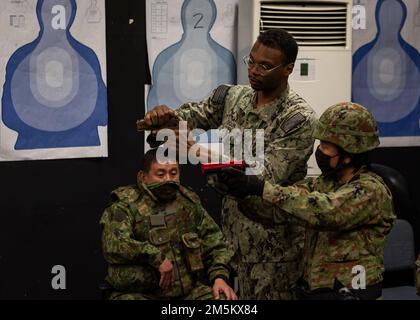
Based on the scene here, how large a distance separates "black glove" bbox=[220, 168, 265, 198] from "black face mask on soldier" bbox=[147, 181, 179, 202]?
64 cm

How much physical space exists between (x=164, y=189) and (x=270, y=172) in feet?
1.63

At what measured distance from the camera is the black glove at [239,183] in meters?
2.80

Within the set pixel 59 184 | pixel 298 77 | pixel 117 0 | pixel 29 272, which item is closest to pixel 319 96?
pixel 298 77

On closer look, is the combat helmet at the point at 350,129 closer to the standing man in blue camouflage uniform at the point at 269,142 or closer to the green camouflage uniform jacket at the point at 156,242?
the standing man in blue camouflage uniform at the point at 269,142

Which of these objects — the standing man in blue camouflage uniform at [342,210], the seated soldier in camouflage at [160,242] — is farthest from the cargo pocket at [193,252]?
the standing man in blue camouflage uniform at [342,210]

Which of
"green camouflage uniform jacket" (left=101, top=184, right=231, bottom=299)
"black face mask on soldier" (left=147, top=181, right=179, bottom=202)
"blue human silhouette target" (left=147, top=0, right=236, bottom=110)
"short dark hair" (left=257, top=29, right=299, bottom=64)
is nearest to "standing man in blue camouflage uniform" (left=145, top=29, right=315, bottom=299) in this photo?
"short dark hair" (left=257, top=29, right=299, bottom=64)

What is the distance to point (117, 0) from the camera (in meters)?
4.39

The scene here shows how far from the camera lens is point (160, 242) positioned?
11.2 feet

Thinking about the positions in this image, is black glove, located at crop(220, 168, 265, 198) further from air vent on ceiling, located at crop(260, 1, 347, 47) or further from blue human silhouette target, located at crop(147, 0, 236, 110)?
blue human silhouette target, located at crop(147, 0, 236, 110)

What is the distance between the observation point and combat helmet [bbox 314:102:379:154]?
2920 mm

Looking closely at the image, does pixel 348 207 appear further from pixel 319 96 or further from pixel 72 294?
pixel 72 294

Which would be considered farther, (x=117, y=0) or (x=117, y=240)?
(x=117, y=0)

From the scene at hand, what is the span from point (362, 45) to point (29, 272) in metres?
2.30

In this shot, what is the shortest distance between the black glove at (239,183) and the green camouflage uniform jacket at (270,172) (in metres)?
0.37
